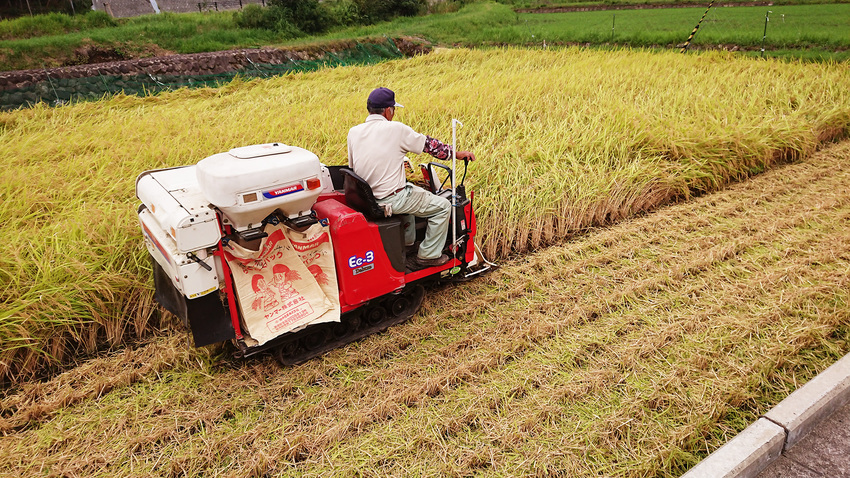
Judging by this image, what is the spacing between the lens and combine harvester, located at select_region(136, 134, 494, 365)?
9.21 ft

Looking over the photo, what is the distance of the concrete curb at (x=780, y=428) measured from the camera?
2512 mm

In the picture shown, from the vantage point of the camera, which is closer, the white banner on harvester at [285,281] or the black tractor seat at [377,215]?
the white banner on harvester at [285,281]

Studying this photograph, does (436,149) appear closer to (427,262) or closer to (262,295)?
(427,262)

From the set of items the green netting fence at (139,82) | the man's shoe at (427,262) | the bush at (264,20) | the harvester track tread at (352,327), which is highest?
the bush at (264,20)

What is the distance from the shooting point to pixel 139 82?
1291cm

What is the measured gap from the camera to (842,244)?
14.8 ft

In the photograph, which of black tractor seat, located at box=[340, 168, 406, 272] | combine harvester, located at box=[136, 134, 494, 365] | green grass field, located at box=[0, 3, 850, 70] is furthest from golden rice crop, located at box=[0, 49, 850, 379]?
green grass field, located at box=[0, 3, 850, 70]

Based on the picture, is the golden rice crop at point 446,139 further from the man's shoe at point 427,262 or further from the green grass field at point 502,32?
the green grass field at point 502,32

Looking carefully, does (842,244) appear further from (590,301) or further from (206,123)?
(206,123)

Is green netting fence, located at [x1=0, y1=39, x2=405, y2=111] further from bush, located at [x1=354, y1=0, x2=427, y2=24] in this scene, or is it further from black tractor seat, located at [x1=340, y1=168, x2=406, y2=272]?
black tractor seat, located at [x1=340, y1=168, x2=406, y2=272]

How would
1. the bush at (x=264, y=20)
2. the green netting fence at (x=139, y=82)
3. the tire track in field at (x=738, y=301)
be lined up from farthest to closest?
the bush at (x=264, y=20) < the green netting fence at (x=139, y=82) < the tire track in field at (x=738, y=301)

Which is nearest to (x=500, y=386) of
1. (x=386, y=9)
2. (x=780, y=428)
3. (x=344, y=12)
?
(x=780, y=428)

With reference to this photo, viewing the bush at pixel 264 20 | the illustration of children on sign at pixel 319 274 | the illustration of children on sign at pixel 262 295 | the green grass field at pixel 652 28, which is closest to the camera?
the illustration of children on sign at pixel 262 295

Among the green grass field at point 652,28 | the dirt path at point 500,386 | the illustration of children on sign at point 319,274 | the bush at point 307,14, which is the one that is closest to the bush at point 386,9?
the green grass field at point 652,28
